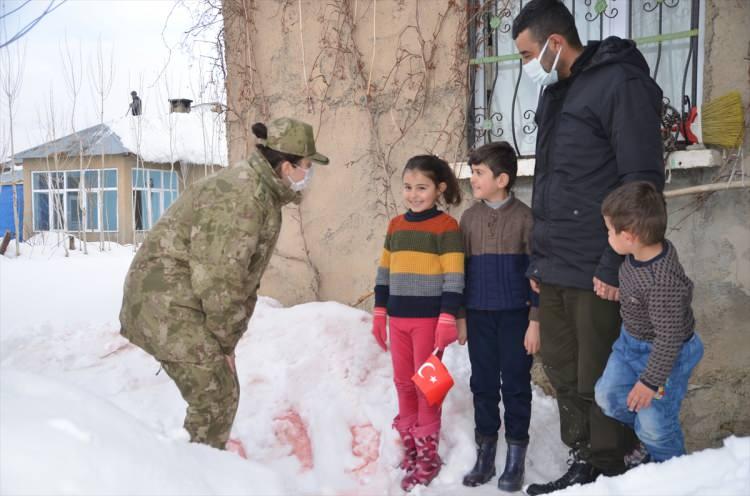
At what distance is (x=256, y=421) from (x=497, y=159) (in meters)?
1.95

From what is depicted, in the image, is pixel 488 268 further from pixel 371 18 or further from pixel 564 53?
pixel 371 18

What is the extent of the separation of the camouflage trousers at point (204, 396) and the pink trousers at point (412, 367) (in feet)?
2.93

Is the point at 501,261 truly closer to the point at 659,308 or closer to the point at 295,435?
the point at 659,308

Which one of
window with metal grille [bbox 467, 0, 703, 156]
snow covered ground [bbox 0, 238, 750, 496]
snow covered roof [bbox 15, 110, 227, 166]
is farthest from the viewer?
snow covered roof [bbox 15, 110, 227, 166]

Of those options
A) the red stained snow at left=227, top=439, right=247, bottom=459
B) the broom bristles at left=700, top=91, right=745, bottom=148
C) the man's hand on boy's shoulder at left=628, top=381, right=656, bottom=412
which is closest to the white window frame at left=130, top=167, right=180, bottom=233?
the red stained snow at left=227, top=439, right=247, bottom=459

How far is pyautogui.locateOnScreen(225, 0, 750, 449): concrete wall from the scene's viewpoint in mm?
3297

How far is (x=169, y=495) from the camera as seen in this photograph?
3.47ft

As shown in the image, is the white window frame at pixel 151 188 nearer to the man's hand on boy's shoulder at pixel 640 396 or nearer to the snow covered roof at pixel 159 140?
the snow covered roof at pixel 159 140

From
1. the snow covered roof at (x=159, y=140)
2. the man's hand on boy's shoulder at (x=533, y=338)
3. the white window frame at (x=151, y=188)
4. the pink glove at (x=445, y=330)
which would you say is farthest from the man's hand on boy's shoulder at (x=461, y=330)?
the white window frame at (x=151, y=188)

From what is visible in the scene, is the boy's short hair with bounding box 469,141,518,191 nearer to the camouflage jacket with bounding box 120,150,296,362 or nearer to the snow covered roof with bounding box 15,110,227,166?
the camouflage jacket with bounding box 120,150,296,362

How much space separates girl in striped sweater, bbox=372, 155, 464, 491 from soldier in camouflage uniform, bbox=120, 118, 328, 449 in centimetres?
66

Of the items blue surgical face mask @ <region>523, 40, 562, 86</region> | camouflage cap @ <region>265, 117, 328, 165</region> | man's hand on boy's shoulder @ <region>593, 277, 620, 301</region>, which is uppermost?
blue surgical face mask @ <region>523, 40, 562, 86</region>

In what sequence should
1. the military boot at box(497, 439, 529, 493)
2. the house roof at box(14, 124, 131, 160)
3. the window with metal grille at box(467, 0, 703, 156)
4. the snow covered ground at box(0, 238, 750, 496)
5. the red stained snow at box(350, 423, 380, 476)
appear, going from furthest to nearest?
the house roof at box(14, 124, 131, 160) → the window with metal grille at box(467, 0, 703, 156) → the red stained snow at box(350, 423, 380, 476) → the military boot at box(497, 439, 529, 493) → the snow covered ground at box(0, 238, 750, 496)

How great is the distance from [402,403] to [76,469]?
222 cm
